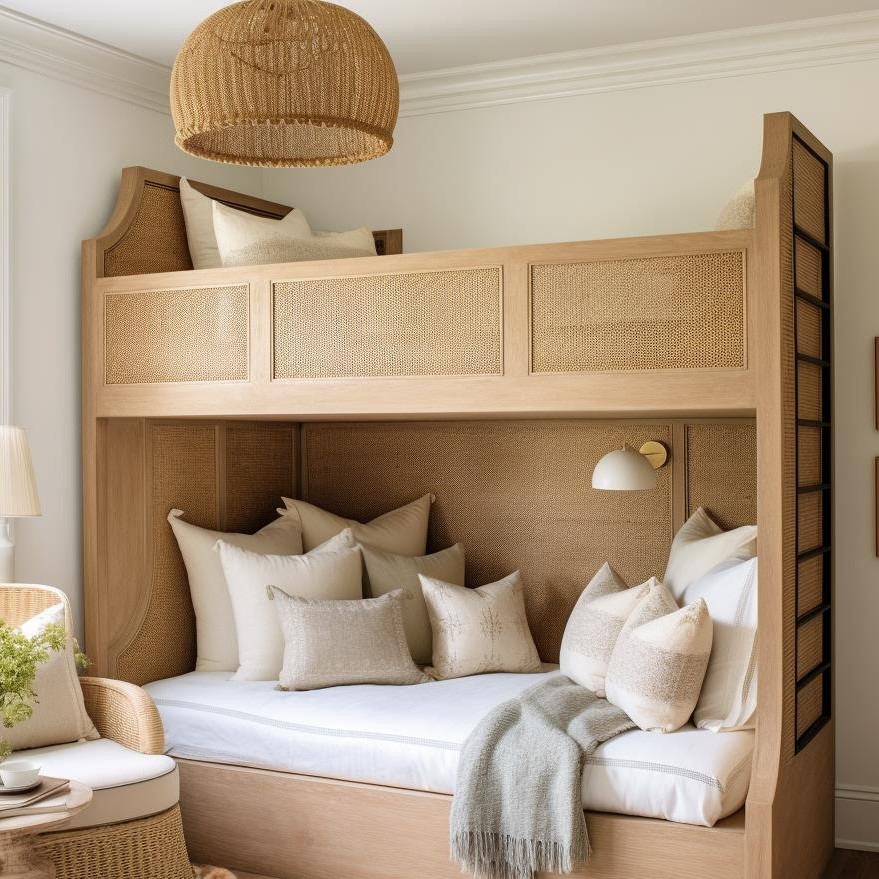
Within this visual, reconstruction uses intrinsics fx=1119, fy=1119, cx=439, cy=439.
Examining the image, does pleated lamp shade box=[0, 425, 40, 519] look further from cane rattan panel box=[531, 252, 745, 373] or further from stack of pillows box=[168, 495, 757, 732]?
cane rattan panel box=[531, 252, 745, 373]

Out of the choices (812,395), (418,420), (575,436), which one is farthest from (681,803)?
(418,420)

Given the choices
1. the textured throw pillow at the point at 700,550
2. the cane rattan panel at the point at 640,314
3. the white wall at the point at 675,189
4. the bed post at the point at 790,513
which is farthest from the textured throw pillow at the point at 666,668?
the white wall at the point at 675,189

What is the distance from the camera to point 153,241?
3871mm

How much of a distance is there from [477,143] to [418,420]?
106cm

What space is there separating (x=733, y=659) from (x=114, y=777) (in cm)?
165

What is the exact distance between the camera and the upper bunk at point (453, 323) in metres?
2.89

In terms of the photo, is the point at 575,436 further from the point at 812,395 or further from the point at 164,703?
the point at 164,703

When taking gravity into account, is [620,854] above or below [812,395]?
below

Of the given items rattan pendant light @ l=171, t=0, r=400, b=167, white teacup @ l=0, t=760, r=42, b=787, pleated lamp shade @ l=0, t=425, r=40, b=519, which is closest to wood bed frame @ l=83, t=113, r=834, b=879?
pleated lamp shade @ l=0, t=425, r=40, b=519

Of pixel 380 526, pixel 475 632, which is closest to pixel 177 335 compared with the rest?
pixel 380 526

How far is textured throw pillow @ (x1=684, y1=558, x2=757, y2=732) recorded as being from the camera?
297cm

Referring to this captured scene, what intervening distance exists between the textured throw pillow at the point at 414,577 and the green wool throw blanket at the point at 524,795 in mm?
861

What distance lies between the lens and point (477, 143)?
421 cm

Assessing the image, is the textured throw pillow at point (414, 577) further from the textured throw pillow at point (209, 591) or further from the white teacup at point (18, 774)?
the white teacup at point (18, 774)
